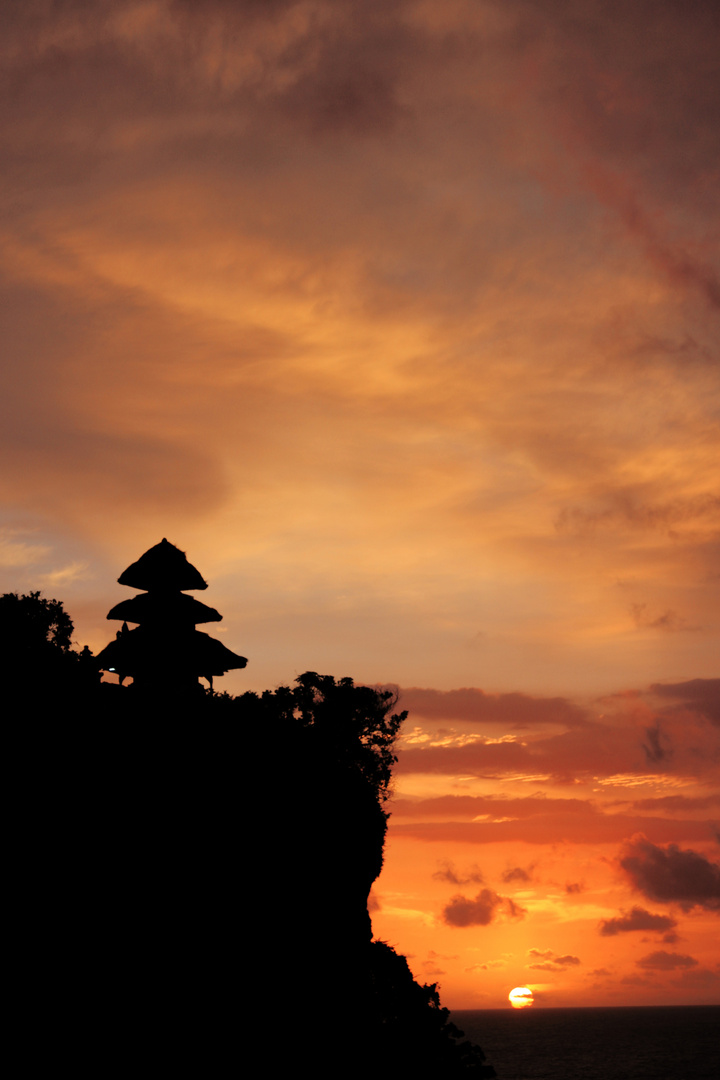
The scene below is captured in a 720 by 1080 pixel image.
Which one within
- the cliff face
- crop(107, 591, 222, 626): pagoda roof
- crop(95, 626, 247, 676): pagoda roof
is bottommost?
the cliff face

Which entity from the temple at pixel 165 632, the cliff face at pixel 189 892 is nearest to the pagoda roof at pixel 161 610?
the temple at pixel 165 632

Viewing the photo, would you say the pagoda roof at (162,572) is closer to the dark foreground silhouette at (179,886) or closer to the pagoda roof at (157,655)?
the pagoda roof at (157,655)

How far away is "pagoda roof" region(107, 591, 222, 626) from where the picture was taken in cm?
2755

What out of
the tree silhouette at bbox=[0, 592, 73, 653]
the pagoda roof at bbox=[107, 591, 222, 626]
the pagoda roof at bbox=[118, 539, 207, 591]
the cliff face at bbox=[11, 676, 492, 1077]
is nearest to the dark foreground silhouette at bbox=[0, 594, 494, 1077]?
the cliff face at bbox=[11, 676, 492, 1077]

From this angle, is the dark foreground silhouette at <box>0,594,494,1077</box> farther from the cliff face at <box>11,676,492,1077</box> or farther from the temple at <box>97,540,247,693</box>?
the temple at <box>97,540,247,693</box>

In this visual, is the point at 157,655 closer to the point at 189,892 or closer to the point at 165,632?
the point at 165,632

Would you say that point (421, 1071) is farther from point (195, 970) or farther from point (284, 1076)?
point (195, 970)

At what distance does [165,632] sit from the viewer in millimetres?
27422

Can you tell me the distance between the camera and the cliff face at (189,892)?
18.3 metres

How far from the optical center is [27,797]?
62.3 ft

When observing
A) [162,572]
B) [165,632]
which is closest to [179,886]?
[165,632]

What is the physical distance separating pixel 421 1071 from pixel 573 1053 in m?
195

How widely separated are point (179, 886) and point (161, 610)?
9.29 metres

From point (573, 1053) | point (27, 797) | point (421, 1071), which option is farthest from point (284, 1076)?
point (573, 1053)
